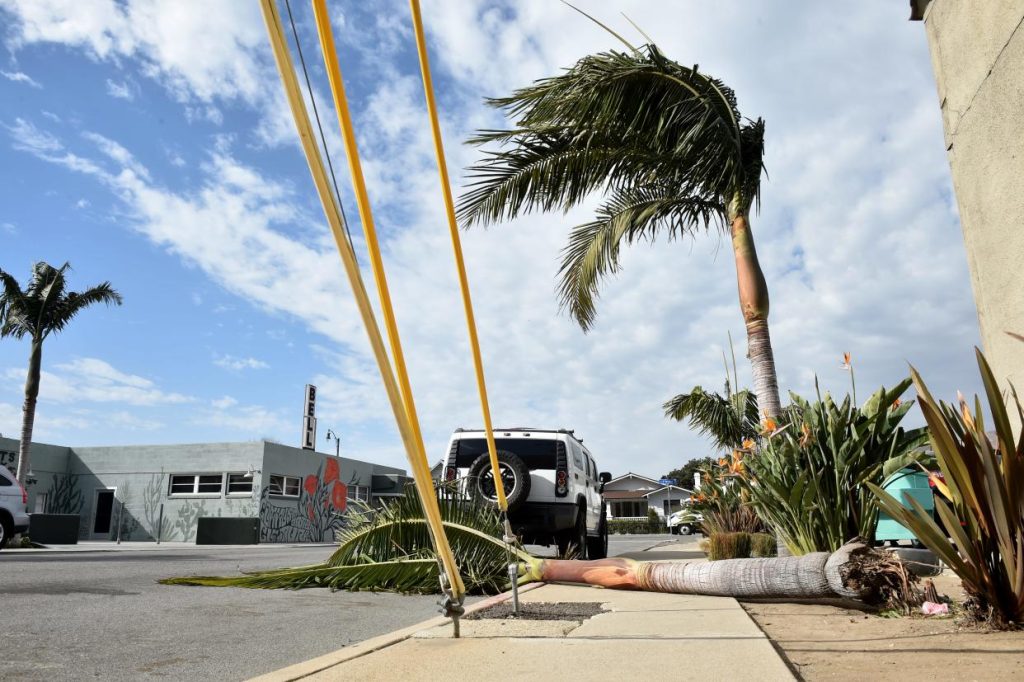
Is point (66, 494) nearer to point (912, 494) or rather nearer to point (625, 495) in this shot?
point (912, 494)

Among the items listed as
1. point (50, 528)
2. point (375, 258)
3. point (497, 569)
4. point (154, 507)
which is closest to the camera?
point (375, 258)

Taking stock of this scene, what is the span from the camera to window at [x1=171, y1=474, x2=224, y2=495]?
31.0 m

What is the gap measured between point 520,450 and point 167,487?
25.5 metres

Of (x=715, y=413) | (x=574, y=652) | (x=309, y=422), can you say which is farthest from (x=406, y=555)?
(x=309, y=422)

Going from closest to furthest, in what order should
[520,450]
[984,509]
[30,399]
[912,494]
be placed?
[984,509]
[912,494]
[520,450]
[30,399]

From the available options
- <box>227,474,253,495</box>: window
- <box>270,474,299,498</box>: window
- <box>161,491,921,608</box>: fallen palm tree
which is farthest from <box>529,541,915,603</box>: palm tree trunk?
<box>270,474,299,498</box>: window

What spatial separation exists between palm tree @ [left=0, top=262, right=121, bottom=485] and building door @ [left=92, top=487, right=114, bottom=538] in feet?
28.6

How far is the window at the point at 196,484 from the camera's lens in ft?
102

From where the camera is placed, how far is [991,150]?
13.5 ft

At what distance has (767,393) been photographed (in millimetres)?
8555

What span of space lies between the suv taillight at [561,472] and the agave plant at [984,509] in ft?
21.3

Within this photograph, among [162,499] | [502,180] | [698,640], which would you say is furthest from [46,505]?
[698,640]

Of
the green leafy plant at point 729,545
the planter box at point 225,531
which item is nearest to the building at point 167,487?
the planter box at point 225,531

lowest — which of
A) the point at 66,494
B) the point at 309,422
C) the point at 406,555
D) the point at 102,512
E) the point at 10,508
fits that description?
the point at 406,555
